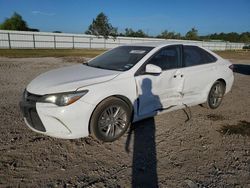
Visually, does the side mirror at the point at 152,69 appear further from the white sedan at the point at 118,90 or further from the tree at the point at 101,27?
the tree at the point at 101,27

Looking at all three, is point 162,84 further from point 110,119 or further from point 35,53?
point 35,53

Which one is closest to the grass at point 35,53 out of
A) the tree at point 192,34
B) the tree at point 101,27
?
the tree at point 101,27

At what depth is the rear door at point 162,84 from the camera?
3994 millimetres

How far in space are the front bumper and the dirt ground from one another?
332 millimetres

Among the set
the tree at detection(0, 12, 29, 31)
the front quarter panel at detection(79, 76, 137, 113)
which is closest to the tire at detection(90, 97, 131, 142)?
the front quarter panel at detection(79, 76, 137, 113)

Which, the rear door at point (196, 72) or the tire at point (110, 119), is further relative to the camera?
the rear door at point (196, 72)

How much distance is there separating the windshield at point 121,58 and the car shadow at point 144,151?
48 cm

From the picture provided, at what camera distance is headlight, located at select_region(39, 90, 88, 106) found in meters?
3.25

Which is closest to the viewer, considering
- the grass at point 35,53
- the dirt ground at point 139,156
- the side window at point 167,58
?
the dirt ground at point 139,156

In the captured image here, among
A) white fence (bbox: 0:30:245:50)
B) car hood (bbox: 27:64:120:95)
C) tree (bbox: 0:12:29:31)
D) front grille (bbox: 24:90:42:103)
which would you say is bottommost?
front grille (bbox: 24:90:42:103)

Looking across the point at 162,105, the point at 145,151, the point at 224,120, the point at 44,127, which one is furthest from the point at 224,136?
the point at 44,127

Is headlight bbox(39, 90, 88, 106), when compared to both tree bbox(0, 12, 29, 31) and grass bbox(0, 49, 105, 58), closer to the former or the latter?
grass bbox(0, 49, 105, 58)

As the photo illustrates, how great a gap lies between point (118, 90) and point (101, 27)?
126 feet

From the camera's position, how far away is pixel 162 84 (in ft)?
13.9
